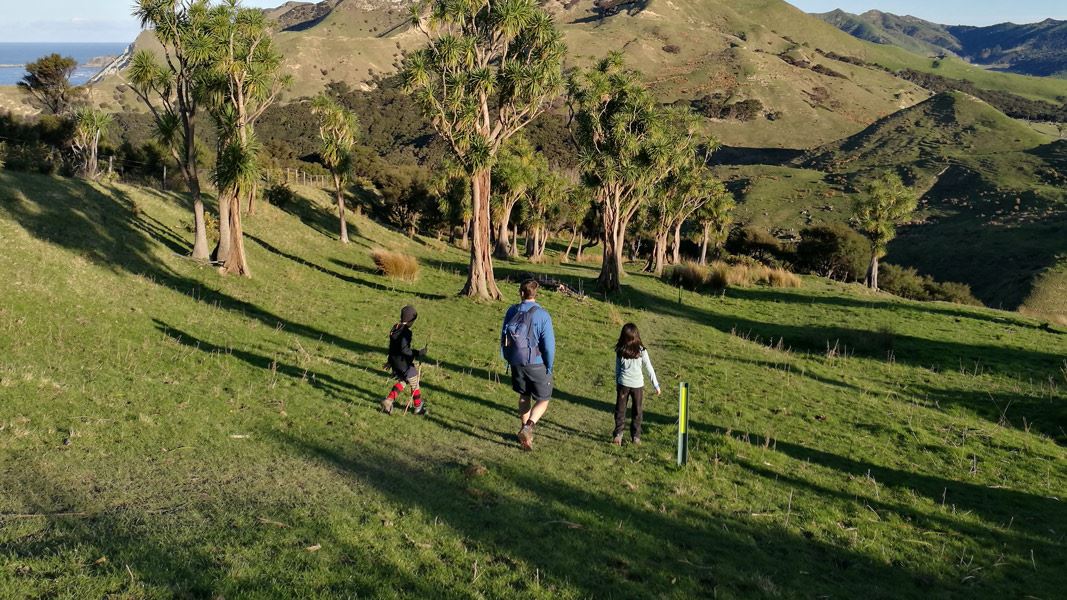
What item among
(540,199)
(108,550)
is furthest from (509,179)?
(108,550)

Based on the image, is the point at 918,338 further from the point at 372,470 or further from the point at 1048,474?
the point at 372,470

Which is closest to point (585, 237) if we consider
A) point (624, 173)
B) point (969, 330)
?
point (624, 173)

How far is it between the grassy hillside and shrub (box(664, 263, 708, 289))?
60.7ft

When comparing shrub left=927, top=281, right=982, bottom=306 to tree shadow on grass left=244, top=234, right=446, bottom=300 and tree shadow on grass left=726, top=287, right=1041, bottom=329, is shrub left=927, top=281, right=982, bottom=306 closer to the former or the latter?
tree shadow on grass left=726, top=287, right=1041, bottom=329

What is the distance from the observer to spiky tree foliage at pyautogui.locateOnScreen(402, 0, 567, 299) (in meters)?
24.6

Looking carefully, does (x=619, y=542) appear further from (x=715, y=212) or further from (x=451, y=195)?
(x=715, y=212)

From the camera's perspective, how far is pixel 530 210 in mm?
60844

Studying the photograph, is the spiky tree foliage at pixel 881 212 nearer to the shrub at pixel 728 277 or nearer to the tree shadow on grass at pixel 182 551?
the shrub at pixel 728 277

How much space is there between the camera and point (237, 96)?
82.6 ft

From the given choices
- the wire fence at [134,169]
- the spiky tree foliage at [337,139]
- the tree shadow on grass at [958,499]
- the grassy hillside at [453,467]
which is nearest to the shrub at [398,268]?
the grassy hillside at [453,467]

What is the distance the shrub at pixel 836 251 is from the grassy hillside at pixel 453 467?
5322 cm

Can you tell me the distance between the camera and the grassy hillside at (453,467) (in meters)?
5.79

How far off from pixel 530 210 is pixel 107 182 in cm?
3670

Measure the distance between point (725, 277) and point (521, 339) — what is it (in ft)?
105
